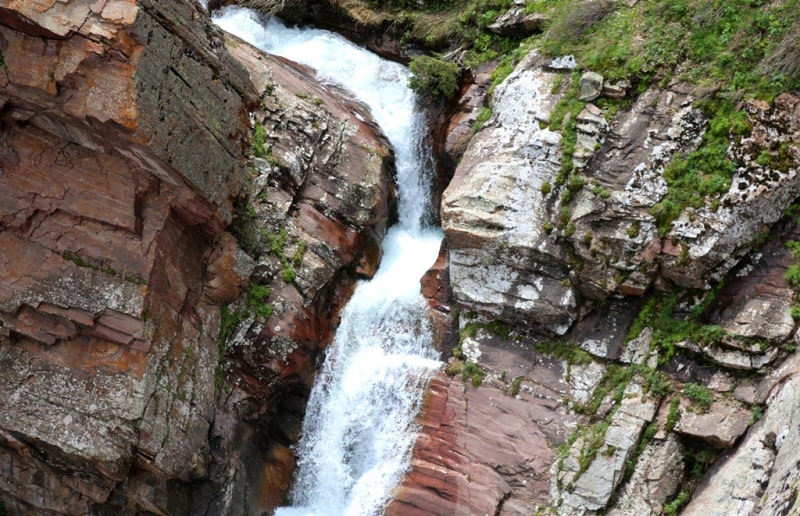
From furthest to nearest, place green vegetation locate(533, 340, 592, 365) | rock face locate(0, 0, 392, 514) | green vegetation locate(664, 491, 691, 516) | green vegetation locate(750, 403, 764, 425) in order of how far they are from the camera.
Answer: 1. green vegetation locate(533, 340, 592, 365)
2. green vegetation locate(664, 491, 691, 516)
3. rock face locate(0, 0, 392, 514)
4. green vegetation locate(750, 403, 764, 425)

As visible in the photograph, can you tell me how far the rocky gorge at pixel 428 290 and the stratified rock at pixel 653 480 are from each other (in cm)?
4

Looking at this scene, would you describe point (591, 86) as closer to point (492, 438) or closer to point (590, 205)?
point (590, 205)

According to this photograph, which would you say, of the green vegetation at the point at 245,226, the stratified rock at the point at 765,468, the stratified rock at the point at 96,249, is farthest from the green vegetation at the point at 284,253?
the stratified rock at the point at 765,468

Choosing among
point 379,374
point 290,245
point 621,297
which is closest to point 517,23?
point 621,297

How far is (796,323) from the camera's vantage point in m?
11.8

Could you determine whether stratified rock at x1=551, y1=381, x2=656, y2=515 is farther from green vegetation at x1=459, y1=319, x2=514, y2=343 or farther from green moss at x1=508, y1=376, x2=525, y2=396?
green vegetation at x1=459, y1=319, x2=514, y2=343

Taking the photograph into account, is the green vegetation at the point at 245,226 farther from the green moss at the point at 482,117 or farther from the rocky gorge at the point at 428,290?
the green moss at the point at 482,117

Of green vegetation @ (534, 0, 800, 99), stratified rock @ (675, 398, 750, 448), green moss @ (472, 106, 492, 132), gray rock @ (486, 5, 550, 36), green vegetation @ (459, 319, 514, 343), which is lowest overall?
stratified rock @ (675, 398, 750, 448)

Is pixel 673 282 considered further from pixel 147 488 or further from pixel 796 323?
pixel 147 488

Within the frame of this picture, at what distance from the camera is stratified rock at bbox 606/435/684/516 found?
39.5 feet

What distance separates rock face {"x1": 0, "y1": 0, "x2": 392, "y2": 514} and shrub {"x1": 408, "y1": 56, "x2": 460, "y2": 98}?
15.3 feet

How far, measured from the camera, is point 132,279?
12.7 metres

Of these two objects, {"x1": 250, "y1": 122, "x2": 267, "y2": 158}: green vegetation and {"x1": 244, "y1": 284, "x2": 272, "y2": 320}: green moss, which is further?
{"x1": 250, "y1": 122, "x2": 267, "y2": 158}: green vegetation

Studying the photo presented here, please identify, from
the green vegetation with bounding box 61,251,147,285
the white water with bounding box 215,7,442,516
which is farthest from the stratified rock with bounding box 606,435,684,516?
the green vegetation with bounding box 61,251,147,285
